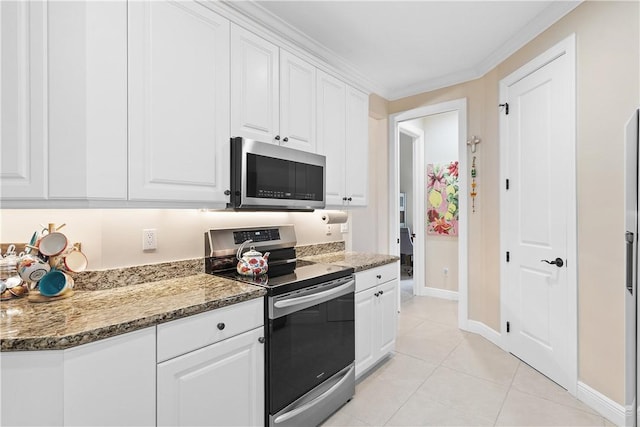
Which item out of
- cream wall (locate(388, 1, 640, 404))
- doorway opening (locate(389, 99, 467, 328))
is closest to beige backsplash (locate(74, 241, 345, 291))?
cream wall (locate(388, 1, 640, 404))

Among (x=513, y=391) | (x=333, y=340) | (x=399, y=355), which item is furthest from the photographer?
(x=399, y=355)

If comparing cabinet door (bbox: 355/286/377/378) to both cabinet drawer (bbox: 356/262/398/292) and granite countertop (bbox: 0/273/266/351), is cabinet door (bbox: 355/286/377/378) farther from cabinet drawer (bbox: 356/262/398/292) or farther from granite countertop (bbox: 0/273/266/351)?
granite countertop (bbox: 0/273/266/351)

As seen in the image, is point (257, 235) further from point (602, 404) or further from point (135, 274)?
point (602, 404)

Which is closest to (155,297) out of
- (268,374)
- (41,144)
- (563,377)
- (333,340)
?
(268,374)

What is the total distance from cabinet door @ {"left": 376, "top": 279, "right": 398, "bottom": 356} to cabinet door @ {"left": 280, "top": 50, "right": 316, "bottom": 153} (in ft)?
4.13

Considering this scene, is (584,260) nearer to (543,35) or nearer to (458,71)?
(543,35)

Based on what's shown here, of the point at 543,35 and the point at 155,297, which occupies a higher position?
the point at 543,35

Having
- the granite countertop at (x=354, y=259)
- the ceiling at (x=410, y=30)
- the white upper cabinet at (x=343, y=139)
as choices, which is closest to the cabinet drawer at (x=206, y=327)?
the granite countertop at (x=354, y=259)

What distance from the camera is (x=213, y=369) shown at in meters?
1.41

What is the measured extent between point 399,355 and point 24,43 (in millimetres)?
3078

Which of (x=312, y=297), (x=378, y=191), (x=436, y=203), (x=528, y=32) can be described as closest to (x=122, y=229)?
(x=312, y=297)

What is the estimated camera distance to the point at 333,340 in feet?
6.63

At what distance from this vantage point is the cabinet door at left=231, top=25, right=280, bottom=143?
73.2 inches

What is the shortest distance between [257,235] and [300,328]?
742 mm
